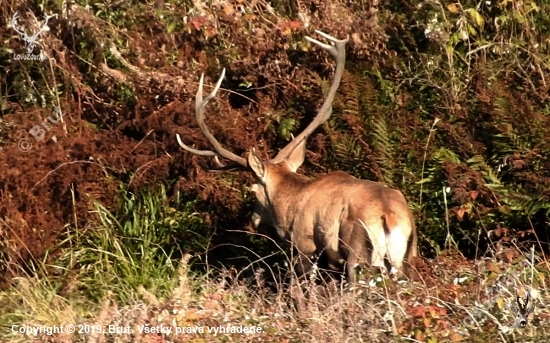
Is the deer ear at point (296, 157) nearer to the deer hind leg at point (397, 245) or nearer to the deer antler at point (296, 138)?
the deer antler at point (296, 138)

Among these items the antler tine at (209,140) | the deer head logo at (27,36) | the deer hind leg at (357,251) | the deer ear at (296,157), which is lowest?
the deer hind leg at (357,251)

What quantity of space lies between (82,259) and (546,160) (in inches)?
138

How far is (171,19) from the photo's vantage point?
31.2 feet

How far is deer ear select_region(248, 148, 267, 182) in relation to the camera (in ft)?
26.1

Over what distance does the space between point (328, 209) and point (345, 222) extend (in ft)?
0.76

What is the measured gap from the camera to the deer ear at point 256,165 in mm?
7961

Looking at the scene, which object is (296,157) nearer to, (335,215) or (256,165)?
(256,165)

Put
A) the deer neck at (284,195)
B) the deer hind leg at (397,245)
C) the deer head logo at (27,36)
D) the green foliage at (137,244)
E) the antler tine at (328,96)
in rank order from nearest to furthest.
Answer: the deer hind leg at (397,245) → the deer neck at (284,195) → the antler tine at (328,96) → the green foliage at (137,244) → the deer head logo at (27,36)

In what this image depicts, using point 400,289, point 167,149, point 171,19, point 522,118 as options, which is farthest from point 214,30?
point 400,289

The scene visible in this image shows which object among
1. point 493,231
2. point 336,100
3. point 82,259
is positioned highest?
point 336,100

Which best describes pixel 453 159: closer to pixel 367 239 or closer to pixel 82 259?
pixel 367 239

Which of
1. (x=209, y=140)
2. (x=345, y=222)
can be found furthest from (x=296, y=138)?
(x=345, y=222)

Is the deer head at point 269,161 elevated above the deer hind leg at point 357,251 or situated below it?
above

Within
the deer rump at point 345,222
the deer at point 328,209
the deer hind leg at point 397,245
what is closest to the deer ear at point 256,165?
the deer at point 328,209
